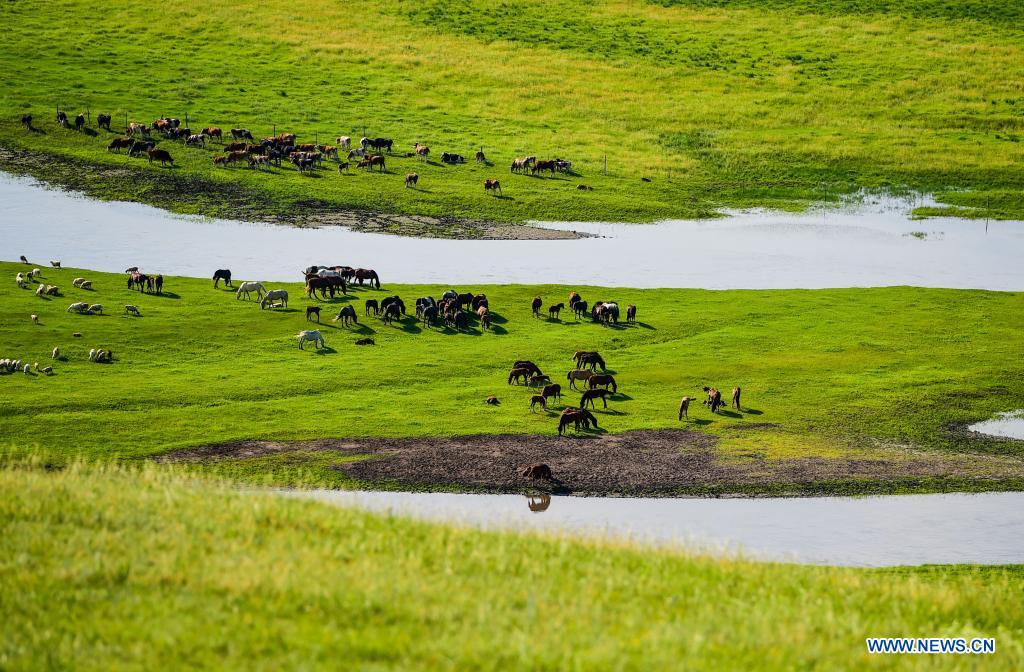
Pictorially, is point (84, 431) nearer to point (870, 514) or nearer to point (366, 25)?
point (870, 514)

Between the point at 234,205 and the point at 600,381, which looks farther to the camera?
the point at 234,205

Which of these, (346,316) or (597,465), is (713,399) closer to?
(597,465)

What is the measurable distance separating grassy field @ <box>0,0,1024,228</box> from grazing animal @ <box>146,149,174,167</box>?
119 cm

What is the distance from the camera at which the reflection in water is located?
31375 mm

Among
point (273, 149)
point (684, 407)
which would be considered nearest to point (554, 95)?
point (273, 149)

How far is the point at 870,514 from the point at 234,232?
48770 mm

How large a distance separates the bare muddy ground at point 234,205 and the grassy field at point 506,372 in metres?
15.2

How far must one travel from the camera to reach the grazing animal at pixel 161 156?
79.8 metres

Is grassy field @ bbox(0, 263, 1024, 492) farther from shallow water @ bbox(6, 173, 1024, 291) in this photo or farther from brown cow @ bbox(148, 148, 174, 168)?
brown cow @ bbox(148, 148, 174, 168)

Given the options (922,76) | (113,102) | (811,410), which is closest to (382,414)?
(811,410)

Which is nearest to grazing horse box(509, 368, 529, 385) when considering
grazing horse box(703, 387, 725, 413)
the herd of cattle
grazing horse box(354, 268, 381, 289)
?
grazing horse box(703, 387, 725, 413)

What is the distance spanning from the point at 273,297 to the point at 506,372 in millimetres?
14124

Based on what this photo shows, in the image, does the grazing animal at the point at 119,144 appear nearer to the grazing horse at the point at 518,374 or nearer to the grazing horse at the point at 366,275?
the grazing horse at the point at 366,275

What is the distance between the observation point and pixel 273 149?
8125 cm
